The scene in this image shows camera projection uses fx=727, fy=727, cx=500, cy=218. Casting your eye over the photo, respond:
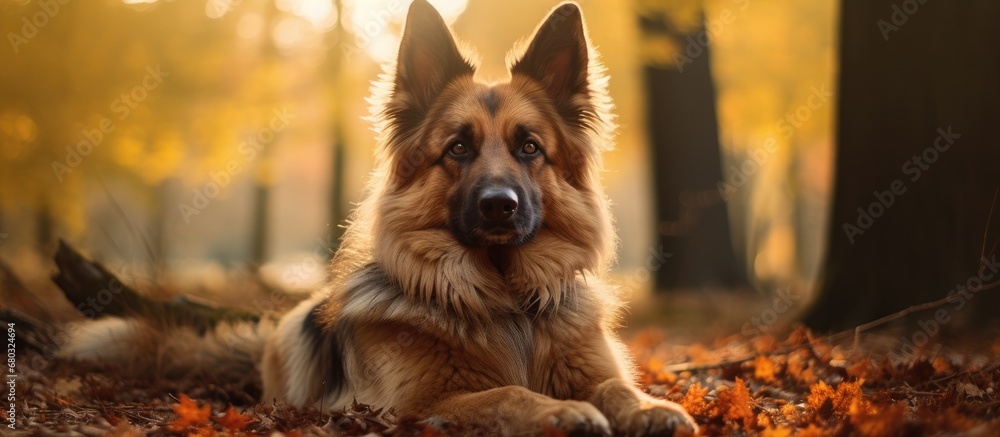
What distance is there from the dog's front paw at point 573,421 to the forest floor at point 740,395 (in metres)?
0.46

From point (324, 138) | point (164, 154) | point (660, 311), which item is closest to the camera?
point (660, 311)

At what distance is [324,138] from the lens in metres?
18.0

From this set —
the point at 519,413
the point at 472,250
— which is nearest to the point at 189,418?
the point at 519,413

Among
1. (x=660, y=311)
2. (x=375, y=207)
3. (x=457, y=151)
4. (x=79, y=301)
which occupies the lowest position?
(x=660, y=311)

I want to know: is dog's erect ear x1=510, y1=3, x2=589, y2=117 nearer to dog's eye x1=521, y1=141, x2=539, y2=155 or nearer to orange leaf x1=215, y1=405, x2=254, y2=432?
dog's eye x1=521, y1=141, x2=539, y2=155

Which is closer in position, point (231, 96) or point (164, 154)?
point (164, 154)

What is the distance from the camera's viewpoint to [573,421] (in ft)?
9.69

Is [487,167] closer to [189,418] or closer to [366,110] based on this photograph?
[189,418]

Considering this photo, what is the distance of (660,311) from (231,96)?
9.95m

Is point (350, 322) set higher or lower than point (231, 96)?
lower

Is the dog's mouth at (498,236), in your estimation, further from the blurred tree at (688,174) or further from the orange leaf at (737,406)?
the blurred tree at (688,174)

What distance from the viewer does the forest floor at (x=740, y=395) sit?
327 centimetres

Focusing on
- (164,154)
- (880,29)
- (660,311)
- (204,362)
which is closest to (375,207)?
(204,362)

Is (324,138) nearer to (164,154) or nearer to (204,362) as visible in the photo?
(164,154)
